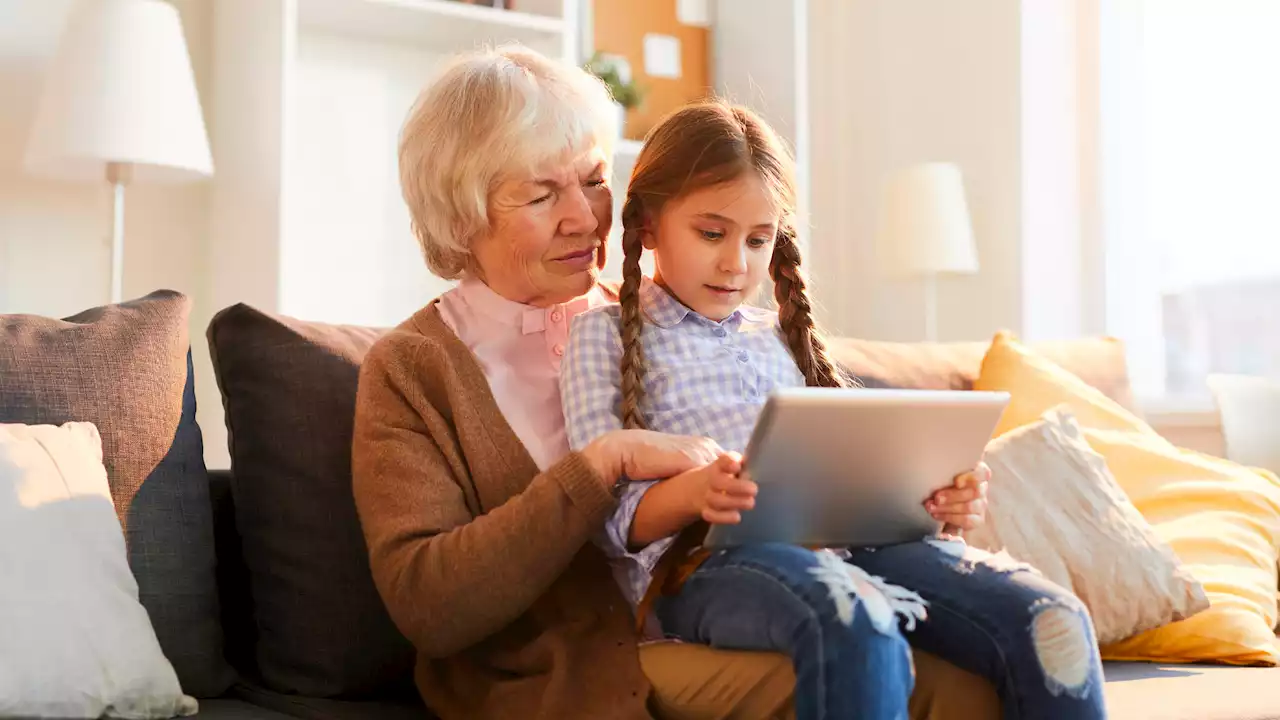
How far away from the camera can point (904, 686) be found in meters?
1.13

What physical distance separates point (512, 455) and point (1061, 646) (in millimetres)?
609

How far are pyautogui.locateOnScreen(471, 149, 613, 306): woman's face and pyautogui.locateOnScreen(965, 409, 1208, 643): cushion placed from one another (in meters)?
0.66

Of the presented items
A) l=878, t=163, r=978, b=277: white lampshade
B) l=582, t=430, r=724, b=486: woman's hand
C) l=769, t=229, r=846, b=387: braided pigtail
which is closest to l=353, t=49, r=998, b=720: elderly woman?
l=582, t=430, r=724, b=486: woman's hand

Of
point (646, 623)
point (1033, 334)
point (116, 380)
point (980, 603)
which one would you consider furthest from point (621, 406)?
point (1033, 334)

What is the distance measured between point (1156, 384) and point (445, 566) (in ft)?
8.80

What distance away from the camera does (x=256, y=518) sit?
5.13 ft

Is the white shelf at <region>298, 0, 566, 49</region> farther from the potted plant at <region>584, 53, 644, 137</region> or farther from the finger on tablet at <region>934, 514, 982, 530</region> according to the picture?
the finger on tablet at <region>934, 514, 982, 530</region>

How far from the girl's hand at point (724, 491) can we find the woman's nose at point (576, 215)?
47cm

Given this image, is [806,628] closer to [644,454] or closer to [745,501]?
[745,501]

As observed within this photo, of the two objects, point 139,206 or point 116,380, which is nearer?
point 116,380

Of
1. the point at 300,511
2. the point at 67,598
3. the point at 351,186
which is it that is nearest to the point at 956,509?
the point at 300,511

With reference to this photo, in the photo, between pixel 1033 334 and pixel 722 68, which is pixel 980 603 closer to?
pixel 1033 334

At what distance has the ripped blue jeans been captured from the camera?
1.11 meters

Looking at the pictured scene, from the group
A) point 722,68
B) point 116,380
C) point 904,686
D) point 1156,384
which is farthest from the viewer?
point 722,68
